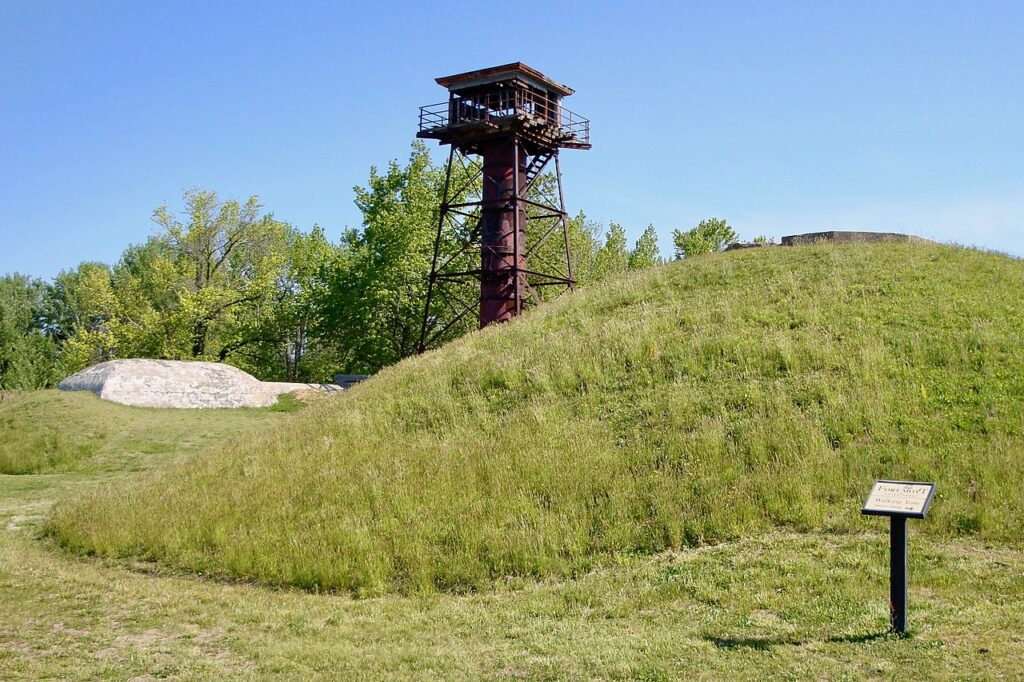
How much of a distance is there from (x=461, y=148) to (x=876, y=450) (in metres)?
24.5

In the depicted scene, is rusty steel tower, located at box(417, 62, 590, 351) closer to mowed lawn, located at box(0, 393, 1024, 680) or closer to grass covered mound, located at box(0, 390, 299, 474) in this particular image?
grass covered mound, located at box(0, 390, 299, 474)

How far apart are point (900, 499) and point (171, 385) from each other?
2775 centimetres

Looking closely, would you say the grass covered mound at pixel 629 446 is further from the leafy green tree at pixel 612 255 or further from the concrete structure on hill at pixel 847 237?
the leafy green tree at pixel 612 255

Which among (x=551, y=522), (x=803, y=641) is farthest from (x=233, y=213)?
(x=803, y=641)

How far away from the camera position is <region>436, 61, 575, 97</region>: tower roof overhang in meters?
31.6

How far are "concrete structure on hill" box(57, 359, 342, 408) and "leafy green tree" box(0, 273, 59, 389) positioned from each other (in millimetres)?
34141

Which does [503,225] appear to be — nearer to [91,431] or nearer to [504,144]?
[504,144]

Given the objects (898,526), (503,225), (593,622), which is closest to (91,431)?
(503,225)

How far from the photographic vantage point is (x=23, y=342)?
62562mm

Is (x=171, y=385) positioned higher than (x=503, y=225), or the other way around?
(x=503, y=225)

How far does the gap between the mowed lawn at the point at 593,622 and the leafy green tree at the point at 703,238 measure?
52.6m

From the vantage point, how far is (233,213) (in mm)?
56250

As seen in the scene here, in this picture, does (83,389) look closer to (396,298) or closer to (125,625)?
(396,298)

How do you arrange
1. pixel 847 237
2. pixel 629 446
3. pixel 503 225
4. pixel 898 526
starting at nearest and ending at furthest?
pixel 898 526 → pixel 629 446 → pixel 847 237 → pixel 503 225
